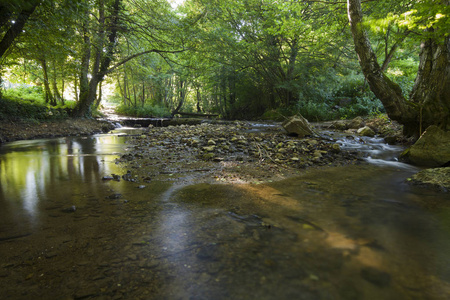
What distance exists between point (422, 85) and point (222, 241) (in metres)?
7.96

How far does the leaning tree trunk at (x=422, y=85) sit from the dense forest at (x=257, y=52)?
0.08ft

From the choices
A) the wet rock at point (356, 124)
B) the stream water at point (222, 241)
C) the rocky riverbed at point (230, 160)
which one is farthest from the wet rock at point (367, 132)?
the stream water at point (222, 241)

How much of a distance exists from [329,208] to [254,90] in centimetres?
1837

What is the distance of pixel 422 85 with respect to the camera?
22.4ft

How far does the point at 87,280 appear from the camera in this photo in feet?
5.29

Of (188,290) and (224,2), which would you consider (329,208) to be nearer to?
(188,290)

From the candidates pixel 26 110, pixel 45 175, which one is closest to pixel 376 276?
pixel 45 175

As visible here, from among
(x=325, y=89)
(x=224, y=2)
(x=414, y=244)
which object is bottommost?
(x=414, y=244)

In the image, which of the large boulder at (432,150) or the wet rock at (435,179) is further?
the large boulder at (432,150)

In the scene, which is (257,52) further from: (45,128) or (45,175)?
(45,175)

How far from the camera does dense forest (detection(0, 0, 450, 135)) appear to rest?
6414 mm

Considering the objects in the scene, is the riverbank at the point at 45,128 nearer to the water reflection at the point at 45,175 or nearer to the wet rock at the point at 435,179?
the water reflection at the point at 45,175

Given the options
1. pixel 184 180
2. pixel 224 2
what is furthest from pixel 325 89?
pixel 184 180

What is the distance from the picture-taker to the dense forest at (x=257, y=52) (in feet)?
21.0
